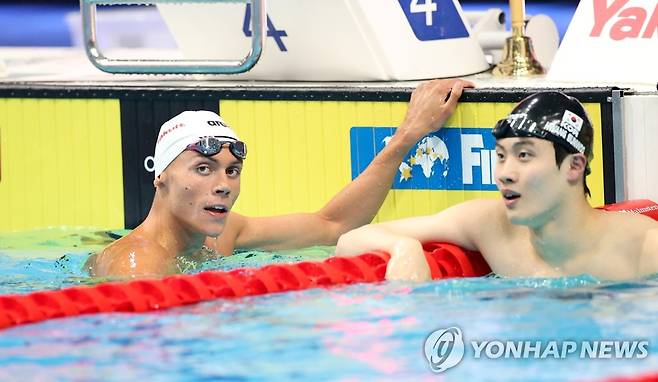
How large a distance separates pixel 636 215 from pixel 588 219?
0.13m

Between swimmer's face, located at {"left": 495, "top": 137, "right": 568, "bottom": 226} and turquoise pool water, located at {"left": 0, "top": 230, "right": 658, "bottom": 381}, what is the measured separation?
0.71ft

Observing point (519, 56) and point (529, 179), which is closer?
point (529, 179)

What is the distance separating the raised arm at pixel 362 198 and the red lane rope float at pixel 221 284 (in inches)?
20.2

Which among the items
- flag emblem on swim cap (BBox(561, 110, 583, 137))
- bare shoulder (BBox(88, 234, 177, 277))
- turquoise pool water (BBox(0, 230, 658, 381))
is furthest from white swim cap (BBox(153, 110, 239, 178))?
flag emblem on swim cap (BBox(561, 110, 583, 137))

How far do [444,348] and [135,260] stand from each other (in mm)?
1127

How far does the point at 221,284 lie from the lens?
148 inches

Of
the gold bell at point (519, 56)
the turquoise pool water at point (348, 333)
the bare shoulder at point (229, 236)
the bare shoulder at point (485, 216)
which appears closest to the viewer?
the turquoise pool water at point (348, 333)

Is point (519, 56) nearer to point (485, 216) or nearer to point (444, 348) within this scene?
point (485, 216)

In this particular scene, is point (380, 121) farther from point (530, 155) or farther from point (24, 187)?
point (24, 187)

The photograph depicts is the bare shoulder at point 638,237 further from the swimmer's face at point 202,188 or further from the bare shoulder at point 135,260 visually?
the bare shoulder at point 135,260

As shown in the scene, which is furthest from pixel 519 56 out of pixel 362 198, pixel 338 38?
pixel 362 198

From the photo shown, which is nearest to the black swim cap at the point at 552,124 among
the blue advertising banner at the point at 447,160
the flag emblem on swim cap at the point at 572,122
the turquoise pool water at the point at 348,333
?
the flag emblem on swim cap at the point at 572,122

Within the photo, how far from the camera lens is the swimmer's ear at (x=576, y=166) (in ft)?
12.2

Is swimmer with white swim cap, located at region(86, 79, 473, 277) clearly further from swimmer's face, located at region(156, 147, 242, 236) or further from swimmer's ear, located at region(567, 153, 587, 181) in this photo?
swimmer's ear, located at region(567, 153, 587, 181)
